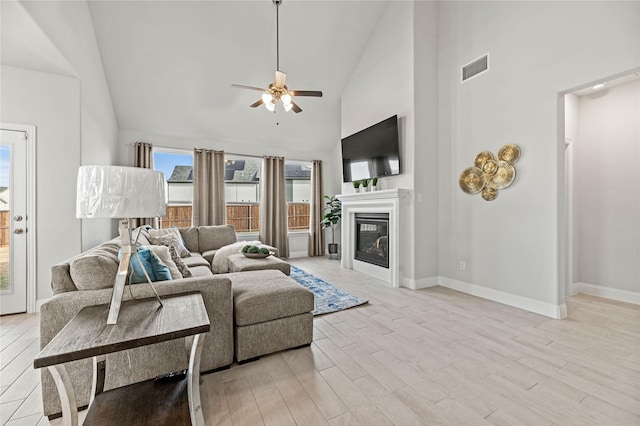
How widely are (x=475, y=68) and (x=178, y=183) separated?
558cm

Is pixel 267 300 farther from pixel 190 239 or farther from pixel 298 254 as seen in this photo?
pixel 298 254

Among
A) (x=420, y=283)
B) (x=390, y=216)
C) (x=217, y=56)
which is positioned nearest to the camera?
(x=420, y=283)

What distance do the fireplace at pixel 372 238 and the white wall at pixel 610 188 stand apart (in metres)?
2.56

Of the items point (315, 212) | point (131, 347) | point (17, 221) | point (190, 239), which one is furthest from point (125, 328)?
point (315, 212)

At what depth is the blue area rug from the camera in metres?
3.19

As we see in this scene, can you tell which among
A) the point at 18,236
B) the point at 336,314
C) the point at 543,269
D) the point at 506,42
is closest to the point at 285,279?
the point at 336,314

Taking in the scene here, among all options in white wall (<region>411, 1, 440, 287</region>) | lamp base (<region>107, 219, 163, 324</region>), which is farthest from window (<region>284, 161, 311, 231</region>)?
lamp base (<region>107, 219, 163, 324</region>)

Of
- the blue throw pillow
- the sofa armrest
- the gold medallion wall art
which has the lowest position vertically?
the sofa armrest

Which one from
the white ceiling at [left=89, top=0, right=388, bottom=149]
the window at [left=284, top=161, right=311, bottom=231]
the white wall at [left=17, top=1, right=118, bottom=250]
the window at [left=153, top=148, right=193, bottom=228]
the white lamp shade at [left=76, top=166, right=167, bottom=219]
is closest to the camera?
the white lamp shade at [left=76, top=166, right=167, bottom=219]

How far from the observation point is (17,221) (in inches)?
124

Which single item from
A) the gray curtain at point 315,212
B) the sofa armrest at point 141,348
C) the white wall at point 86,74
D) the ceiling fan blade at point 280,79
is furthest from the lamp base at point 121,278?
the gray curtain at point 315,212

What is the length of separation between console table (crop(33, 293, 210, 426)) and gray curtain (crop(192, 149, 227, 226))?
4260mm

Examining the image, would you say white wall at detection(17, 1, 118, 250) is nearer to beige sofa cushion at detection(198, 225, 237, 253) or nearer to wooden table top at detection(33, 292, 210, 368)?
beige sofa cushion at detection(198, 225, 237, 253)

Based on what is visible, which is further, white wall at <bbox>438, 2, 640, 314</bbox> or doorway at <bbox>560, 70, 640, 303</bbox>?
doorway at <bbox>560, 70, 640, 303</bbox>
